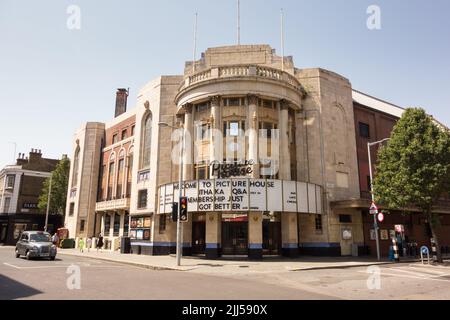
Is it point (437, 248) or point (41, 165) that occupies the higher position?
point (41, 165)

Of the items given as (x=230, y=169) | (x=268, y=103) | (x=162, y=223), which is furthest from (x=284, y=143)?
(x=162, y=223)

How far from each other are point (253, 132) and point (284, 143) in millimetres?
2987

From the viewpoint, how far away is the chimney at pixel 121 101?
48.9 m

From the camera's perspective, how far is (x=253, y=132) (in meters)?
27.0

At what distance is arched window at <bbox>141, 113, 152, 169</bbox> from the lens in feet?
115

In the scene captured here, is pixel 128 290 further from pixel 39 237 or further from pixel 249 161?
pixel 249 161

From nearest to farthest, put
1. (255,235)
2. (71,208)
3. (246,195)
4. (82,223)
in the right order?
(246,195)
(255,235)
(82,223)
(71,208)

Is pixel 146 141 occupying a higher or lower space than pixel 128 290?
higher

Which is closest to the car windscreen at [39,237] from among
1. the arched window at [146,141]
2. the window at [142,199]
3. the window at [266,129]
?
the window at [142,199]

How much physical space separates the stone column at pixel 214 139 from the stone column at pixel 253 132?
8.11 feet

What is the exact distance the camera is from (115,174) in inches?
1660
